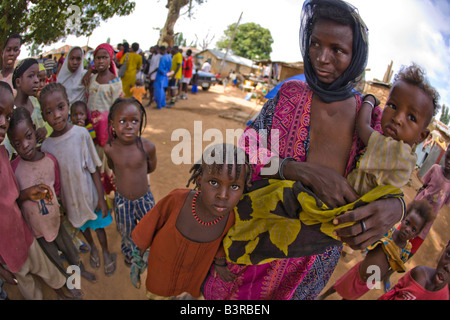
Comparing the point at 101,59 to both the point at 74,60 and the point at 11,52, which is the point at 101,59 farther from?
the point at 11,52

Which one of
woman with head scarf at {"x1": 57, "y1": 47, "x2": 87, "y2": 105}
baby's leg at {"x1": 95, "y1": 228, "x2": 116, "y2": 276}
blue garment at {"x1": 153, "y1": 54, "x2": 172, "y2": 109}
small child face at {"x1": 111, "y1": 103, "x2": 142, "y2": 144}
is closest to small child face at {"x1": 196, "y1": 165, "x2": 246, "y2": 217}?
small child face at {"x1": 111, "y1": 103, "x2": 142, "y2": 144}

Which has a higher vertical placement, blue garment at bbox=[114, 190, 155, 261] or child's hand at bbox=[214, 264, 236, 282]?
child's hand at bbox=[214, 264, 236, 282]

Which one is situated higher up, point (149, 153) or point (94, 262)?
point (149, 153)

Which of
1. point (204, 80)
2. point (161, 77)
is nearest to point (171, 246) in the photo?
point (161, 77)

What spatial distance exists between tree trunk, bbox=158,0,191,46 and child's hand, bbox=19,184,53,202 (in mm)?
11009

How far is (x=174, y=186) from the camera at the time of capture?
4.24 m

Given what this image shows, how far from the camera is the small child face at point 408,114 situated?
111 cm

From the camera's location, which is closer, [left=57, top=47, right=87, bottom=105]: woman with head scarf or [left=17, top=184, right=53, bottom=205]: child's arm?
[left=17, top=184, right=53, bottom=205]: child's arm

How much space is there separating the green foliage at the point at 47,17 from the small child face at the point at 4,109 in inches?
40.0

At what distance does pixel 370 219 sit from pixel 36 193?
199 centimetres

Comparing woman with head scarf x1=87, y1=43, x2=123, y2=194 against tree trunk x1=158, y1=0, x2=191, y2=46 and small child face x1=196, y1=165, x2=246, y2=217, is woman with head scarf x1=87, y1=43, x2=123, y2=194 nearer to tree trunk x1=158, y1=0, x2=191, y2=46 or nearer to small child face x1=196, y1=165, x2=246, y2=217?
small child face x1=196, y1=165, x2=246, y2=217

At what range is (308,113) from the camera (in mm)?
1370

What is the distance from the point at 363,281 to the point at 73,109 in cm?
308

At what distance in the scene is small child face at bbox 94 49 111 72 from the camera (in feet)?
10.6
